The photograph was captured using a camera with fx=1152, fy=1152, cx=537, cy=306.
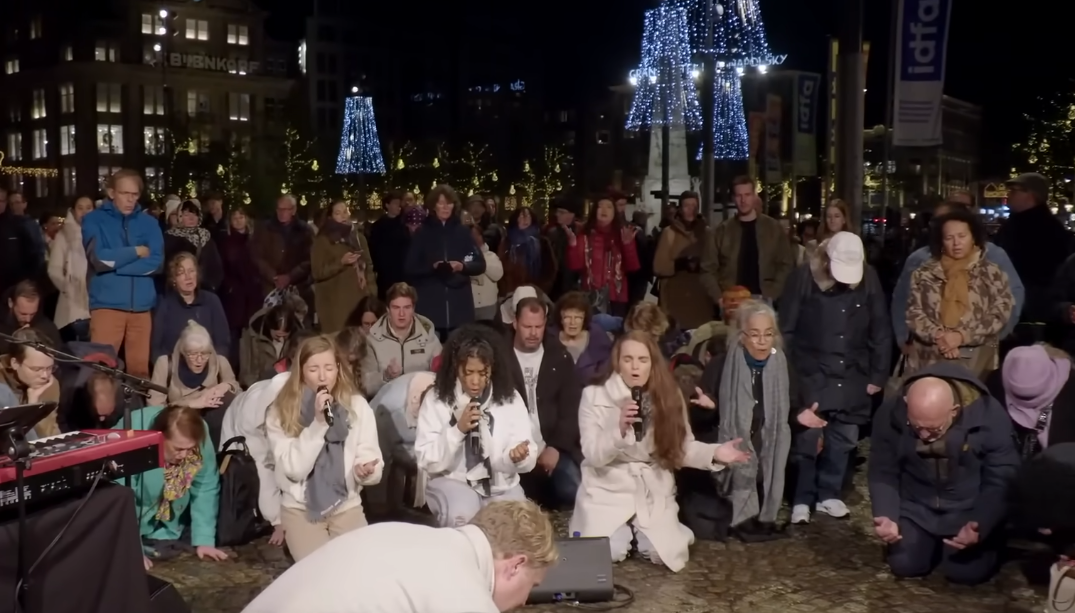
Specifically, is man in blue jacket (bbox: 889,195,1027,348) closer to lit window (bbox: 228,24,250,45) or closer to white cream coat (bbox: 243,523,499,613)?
white cream coat (bbox: 243,523,499,613)

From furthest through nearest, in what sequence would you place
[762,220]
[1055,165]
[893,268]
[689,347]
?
[1055,165] < [893,268] < [762,220] < [689,347]

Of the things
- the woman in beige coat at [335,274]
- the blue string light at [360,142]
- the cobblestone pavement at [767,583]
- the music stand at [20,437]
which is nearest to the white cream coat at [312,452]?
the cobblestone pavement at [767,583]

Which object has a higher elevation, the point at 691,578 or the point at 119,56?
the point at 119,56

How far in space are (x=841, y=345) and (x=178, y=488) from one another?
4003 mm

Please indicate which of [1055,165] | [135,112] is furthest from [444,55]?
[1055,165]

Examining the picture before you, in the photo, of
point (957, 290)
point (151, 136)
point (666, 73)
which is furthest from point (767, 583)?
point (151, 136)

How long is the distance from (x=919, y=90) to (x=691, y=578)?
7387 millimetres

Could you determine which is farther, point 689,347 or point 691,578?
point 689,347

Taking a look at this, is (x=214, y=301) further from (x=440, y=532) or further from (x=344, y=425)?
(x=440, y=532)

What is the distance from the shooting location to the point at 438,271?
9391 mm

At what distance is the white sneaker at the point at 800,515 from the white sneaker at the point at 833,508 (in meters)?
0.21

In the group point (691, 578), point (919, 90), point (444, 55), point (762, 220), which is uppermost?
point (444, 55)

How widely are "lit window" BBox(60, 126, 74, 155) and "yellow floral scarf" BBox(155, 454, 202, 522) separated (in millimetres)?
75193

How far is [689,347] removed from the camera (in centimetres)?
788
